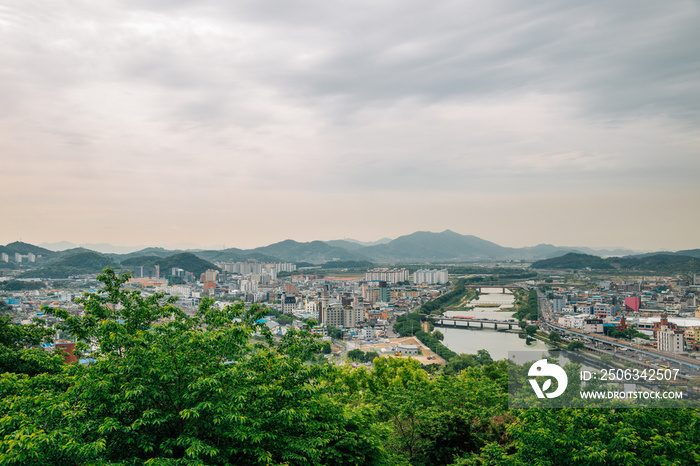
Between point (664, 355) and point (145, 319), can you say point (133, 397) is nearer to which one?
point (145, 319)

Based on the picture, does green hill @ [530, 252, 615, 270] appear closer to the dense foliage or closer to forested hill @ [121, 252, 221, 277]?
forested hill @ [121, 252, 221, 277]

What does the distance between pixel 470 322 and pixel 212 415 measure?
21586 millimetres

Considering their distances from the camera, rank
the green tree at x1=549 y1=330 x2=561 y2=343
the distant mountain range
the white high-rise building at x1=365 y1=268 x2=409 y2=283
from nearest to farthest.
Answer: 1. the green tree at x1=549 y1=330 x2=561 y2=343
2. the white high-rise building at x1=365 y1=268 x2=409 y2=283
3. the distant mountain range

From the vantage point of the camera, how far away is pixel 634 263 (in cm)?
3484

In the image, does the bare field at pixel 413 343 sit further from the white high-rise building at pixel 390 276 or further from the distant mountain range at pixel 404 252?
the distant mountain range at pixel 404 252

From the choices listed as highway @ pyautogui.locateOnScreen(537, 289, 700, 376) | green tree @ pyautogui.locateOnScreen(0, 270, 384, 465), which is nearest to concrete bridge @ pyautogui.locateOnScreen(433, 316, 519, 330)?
highway @ pyautogui.locateOnScreen(537, 289, 700, 376)

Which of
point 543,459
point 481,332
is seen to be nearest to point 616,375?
point 543,459

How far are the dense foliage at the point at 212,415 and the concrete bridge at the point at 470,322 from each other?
19.1m

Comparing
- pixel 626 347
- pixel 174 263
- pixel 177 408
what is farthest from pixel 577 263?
pixel 177 408

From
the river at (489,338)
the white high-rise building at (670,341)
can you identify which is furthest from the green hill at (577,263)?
the white high-rise building at (670,341)

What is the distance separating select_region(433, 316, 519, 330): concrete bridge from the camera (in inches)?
831

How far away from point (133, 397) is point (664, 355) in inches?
455

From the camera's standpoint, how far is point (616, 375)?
133 inches
